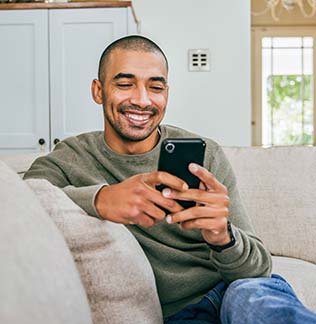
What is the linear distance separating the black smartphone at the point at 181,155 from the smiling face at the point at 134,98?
45 centimetres

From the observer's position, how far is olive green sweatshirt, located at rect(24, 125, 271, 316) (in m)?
1.17

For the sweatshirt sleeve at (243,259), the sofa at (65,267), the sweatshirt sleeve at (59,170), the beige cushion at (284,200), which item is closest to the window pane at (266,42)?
the beige cushion at (284,200)

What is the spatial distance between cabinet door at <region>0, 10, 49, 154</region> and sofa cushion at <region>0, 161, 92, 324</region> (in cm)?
252

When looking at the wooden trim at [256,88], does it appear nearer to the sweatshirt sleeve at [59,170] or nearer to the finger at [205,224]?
the sweatshirt sleeve at [59,170]

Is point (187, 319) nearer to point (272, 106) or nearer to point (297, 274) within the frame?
point (297, 274)

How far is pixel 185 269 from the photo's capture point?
4.27ft

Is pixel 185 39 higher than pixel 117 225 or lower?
higher

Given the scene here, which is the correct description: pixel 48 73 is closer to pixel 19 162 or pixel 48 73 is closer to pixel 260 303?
pixel 19 162

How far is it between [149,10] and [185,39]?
33 centimetres

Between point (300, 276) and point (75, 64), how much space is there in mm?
2017

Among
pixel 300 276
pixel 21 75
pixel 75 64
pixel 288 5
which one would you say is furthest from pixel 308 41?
pixel 300 276

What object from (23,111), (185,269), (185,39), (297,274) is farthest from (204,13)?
(185,269)

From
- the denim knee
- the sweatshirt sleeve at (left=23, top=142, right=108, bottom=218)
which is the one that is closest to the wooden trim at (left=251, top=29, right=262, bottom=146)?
the sweatshirt sleeve at (left=23, top=142, right=108, bottom=218)

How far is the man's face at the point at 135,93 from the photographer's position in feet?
4.68
